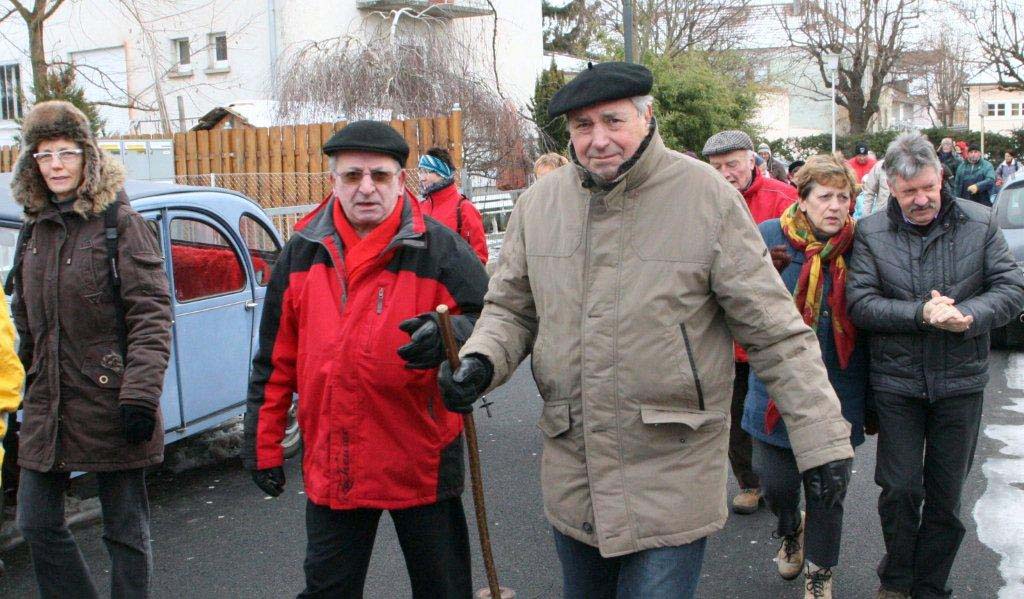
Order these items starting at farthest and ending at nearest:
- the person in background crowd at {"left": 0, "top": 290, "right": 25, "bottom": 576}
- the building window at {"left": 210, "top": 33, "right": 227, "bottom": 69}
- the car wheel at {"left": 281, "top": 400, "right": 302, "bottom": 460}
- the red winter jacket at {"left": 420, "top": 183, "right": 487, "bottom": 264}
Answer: the building window at {"left": 210, "top": 33, "right": 227, "bottom": 69} → the red winter jacket at {"left": 420, "top": 183, "right": 487, "bottom": 264} → the car wheel at {"left": 281, "top": 400, "right": 302, "bottom": 460} → the person in background crowd at {"left": 0, "top": 290, "right": 25, "bottom": 576}

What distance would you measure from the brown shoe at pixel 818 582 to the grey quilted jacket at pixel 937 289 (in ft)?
2.65

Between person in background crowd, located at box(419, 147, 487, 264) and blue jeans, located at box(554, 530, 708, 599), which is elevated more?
person in background crowd, located at box(419, 147, 487, 264)

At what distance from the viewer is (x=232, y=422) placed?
7.43 metres

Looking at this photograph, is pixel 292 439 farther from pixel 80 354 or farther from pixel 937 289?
pixel 937 289

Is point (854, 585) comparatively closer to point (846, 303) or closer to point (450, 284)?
point (846, 303)

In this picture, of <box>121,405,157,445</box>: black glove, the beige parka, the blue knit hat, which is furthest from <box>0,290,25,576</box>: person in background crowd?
the blue knit hat

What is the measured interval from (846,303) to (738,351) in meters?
0.97

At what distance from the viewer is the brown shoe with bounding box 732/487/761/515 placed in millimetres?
5801

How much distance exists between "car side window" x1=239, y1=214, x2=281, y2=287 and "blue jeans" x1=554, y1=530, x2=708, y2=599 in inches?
166

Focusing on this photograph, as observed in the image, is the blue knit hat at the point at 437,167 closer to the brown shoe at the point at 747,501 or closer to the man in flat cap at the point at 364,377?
the brown shoe at the point at 747,501

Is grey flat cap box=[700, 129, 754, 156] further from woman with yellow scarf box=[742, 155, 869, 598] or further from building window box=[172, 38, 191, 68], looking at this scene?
building window box=[172, 38, 191, 68]

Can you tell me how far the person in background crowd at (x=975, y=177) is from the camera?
61.3ft

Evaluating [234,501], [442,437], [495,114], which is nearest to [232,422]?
[234,501]

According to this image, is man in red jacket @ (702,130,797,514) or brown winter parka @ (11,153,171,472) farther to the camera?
man in red jacket @ (702,130,797,514)
